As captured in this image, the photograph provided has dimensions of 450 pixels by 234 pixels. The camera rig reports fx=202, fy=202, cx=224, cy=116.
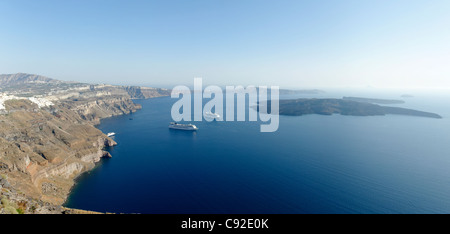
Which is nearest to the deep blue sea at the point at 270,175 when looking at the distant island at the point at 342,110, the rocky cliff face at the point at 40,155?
the rocky cliff face at the point at 40,155

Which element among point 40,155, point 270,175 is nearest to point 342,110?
point 270,175

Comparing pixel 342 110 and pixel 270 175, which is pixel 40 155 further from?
pixel 342 110

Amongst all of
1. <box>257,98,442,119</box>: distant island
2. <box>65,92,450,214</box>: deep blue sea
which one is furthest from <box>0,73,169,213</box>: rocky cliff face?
<box>257,98,442,119</box>: distant island

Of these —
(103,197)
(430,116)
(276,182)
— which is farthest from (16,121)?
(430,116)

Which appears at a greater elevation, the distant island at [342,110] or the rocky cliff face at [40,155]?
the distant island at [342,110]

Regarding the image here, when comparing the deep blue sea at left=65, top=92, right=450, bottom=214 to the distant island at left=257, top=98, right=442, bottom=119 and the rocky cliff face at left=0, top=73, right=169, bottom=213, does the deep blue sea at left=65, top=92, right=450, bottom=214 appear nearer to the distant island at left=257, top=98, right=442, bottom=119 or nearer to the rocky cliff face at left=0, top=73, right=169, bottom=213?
the rocky cliff face at left=0, top=73, right=169, bottom=213

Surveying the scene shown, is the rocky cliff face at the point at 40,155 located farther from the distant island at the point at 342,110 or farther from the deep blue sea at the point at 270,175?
the distant island at the point at 342,110

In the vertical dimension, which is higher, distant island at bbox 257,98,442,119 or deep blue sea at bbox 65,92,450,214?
distant island at bbox 257,98,442,119

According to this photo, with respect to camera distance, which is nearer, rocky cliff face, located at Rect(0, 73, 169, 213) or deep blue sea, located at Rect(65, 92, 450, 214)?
rocky cliff face, located at Rect(0, 73, 169, 213)
